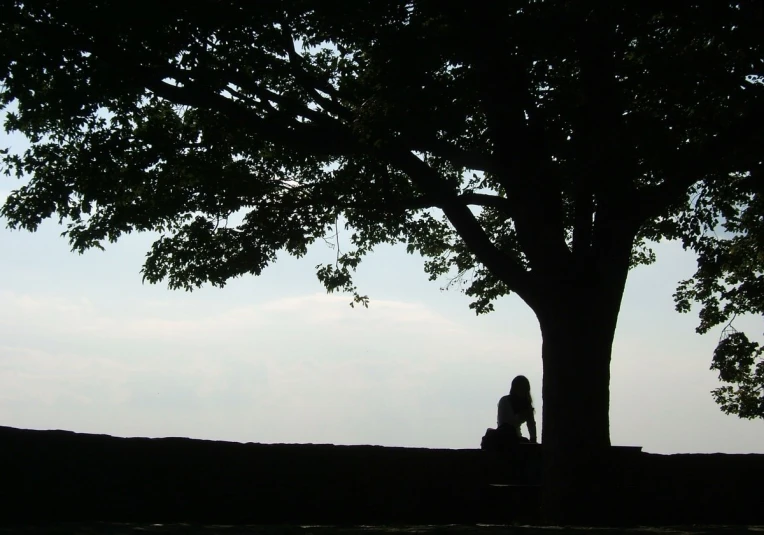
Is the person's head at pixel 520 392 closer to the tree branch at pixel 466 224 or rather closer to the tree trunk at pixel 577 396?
the tree trunk at pixel 577 396

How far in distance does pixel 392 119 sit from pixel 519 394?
4429mm

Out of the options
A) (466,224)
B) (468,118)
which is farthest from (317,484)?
(468,118)

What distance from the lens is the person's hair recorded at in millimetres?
12359

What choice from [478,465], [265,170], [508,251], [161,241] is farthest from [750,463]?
[161,241]

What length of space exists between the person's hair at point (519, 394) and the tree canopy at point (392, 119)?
3.99ft

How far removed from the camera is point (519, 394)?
40.6 ft

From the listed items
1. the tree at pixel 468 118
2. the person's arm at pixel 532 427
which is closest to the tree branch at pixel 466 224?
the tree at pixel 468 118

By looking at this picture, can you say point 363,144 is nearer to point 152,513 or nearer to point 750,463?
point 152,513

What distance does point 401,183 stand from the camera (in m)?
15.5

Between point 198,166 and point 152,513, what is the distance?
250 inches

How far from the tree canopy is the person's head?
1.21 metres

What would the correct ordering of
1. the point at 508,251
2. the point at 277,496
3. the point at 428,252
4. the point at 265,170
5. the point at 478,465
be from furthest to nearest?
the point at 428,252
the point at 508,251
the point at 265,170
the point at 478,465
the point at 277,496

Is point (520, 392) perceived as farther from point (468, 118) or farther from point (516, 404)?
point (468, 118)

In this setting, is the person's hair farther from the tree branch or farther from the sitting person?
the tree branch
